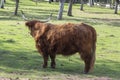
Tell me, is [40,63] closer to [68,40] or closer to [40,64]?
[40,64]

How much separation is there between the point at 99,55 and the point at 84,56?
15.9 ft

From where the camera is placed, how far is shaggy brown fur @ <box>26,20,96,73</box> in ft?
39.3

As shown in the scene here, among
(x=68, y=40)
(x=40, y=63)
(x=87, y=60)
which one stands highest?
(x=68, y=40)

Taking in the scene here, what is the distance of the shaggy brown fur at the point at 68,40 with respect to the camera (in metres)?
12.0

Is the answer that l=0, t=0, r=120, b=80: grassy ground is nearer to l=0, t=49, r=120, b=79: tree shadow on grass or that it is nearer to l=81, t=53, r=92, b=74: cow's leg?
l=0, t=49, r=120, b=79: tree shadow on grass

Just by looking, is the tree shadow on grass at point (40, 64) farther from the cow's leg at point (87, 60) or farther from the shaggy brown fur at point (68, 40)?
the shaggy brown fur at point (68, 40)

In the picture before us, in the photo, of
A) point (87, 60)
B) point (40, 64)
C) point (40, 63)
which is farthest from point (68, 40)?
point (40, 63)

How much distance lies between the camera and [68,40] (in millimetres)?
12070

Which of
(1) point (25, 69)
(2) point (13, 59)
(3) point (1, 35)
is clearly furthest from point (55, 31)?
(3) point (1, 35)

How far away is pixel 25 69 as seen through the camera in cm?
1246

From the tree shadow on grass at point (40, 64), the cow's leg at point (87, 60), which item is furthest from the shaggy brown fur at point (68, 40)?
the tree shadow on grass at point (40, 64)

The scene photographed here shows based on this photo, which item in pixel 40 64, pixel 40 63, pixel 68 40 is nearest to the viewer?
pixel 68 40

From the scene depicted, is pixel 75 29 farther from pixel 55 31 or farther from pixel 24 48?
pixel 24 48

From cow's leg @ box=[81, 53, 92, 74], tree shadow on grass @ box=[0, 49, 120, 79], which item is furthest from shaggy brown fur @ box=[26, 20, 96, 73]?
tree shadow on grass @ box=[0, 49, 120, 79]
